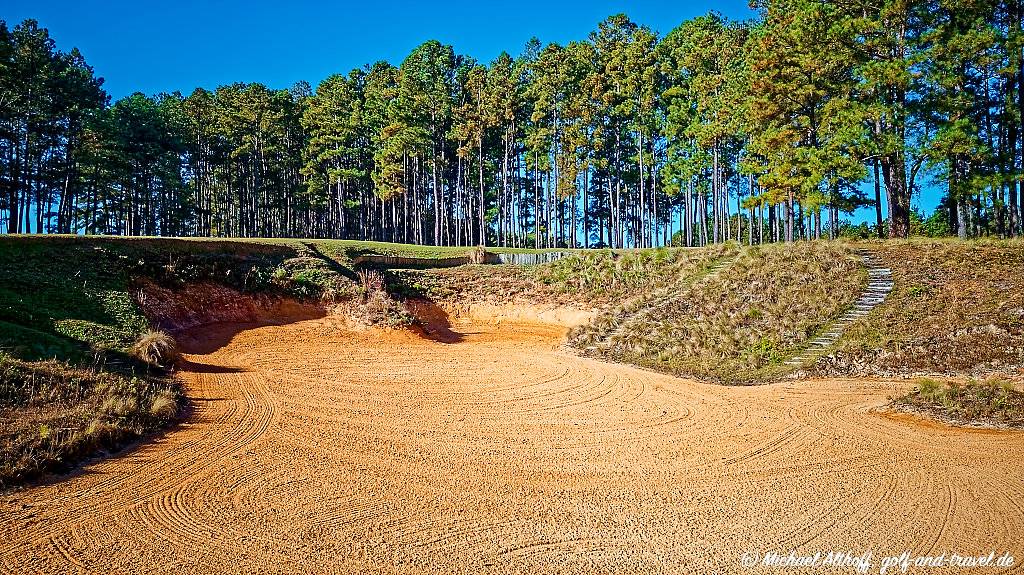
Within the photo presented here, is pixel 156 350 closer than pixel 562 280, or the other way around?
pixel 156 350

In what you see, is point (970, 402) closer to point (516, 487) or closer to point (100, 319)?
point (516, 487)

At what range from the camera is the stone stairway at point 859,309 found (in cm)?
1391

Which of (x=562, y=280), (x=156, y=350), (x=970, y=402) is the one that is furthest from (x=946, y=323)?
(x=156, y=350)

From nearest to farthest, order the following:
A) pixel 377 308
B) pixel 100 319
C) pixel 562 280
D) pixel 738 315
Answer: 1. pixel 100 319
2. pixel 738 315
3. pixel 377 308
4. pixel 562 280

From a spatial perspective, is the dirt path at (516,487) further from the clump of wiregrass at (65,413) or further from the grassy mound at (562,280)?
the grassy mound at (562,280)

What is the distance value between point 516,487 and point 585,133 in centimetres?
3781

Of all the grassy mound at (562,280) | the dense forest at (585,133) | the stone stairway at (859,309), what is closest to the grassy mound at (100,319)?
the grassy mound at (562,280)

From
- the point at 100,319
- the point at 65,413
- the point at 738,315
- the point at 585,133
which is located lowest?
the point at 65,413

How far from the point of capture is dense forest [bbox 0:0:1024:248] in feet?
69.9

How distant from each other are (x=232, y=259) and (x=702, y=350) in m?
16.7

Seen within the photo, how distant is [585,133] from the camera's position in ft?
136

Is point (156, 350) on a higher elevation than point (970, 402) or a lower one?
higher

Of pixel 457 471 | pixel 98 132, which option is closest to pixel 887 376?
pixel 457 471

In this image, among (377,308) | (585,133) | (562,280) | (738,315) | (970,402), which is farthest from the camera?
(585,133)
